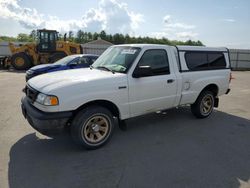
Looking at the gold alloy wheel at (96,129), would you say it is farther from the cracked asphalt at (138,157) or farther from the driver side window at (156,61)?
the driver side window at (156,61)

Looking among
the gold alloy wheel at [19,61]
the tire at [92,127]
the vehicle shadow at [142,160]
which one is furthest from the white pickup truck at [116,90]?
the gold alloy wheel at [19,61]

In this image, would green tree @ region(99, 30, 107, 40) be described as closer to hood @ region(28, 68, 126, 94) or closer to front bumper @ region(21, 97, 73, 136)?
hood @ region(28, 68, 126, 94)

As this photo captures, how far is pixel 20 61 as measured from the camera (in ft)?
62.6

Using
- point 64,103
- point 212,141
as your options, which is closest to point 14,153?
point 64,103

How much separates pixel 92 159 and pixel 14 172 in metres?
1.21

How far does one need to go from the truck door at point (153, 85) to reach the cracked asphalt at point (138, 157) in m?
0.66

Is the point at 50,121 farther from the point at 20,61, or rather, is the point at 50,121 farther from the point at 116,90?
the point at 20,61

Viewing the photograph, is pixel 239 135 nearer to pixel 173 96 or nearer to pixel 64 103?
pixel 173 96

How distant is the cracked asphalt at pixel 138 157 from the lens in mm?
3443

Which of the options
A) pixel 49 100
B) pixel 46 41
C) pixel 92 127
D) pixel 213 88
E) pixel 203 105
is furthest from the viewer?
pixel 46 41

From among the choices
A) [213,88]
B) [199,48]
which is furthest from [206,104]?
[199,48]

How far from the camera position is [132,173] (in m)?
3.63

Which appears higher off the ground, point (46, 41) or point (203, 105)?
point (46, 41)

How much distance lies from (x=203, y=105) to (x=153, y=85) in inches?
84.0
